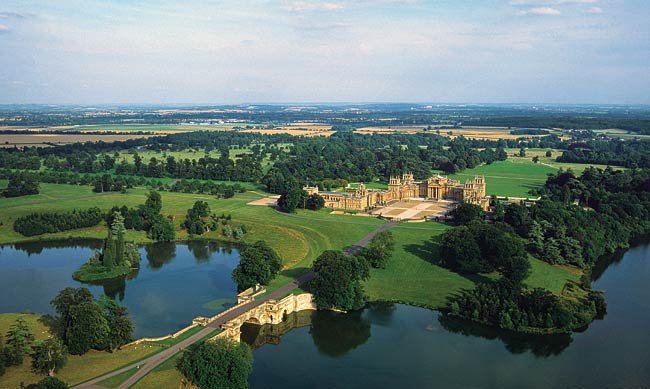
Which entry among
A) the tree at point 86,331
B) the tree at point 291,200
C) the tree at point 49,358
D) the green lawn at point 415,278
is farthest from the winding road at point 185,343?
the tree at point 291,200

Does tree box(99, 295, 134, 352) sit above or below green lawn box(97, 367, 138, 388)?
above

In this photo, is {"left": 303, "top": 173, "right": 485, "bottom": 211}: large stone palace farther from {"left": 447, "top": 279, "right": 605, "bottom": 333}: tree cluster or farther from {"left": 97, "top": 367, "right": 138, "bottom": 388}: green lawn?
{"left": 97, "top": 367, "right": 138, "bottom": 388}: green lawn

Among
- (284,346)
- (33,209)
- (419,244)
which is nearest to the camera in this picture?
(284,346)

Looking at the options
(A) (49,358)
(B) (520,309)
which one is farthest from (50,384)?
(B) (520,309)

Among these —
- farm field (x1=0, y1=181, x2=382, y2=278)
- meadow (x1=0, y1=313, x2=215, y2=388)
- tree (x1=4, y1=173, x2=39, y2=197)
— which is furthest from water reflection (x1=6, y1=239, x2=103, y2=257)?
meadow (x1=0, y1=313, x2=215, y2=388)

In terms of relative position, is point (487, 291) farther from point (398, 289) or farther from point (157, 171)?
point (157, 171)

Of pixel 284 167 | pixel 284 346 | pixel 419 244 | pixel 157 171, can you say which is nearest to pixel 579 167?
pixel 284 167

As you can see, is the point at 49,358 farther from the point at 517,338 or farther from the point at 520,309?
the point at 520,309

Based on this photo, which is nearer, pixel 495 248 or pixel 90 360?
pixel 90 360
